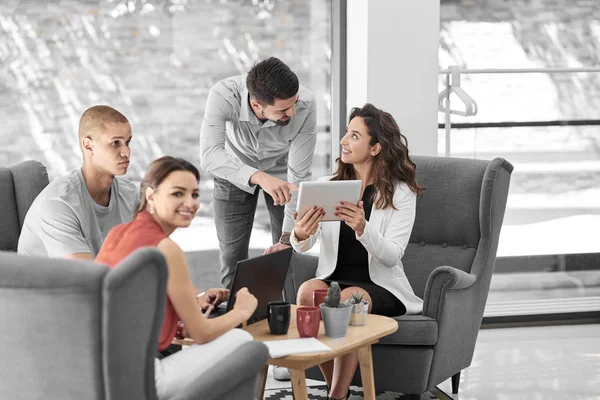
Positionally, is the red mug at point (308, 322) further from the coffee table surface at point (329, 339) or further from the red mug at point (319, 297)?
the red mug at point (319, 297)

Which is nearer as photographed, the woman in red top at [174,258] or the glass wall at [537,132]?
the woman in red top at [174,258]

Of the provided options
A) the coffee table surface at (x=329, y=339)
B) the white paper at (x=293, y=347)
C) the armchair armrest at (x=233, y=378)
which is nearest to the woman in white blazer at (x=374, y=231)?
the coffee table surface at (x=329, y=339)

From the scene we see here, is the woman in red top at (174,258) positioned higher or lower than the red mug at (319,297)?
higher

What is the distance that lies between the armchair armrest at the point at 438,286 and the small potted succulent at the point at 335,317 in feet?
2.13

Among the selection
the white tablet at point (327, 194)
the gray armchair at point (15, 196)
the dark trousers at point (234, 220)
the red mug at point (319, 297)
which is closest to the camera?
the red mug at point (319, 297)

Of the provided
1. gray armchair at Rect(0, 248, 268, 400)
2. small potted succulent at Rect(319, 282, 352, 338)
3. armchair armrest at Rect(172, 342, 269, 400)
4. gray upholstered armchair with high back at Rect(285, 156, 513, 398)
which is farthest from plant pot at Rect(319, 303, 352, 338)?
gray armchair at Rect(0, 248, 268, 400)

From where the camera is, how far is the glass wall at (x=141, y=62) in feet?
14.2

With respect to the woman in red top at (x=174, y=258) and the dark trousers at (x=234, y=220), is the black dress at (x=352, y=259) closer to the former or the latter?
the dark trousers at (x=234, y=220)

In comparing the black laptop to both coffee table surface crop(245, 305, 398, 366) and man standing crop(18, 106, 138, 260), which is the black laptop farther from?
man standing crop(18, 106, 138, 260)

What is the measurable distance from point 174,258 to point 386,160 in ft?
4.87

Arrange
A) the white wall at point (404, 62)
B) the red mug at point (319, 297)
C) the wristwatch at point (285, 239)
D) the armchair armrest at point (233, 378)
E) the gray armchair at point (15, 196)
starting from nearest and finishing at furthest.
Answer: the armchair armrest at point (233, 378), the red mug at point (319, 297), the gray armchair at point (15, 196), the wristwatch at point (285, 239), the white wall at point (404, 62)

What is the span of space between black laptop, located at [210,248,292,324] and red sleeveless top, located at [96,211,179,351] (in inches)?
13.4

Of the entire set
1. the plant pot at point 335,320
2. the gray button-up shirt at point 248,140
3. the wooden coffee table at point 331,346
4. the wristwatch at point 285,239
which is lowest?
the wooden coffee table at point 331,346

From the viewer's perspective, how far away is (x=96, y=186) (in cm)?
282
